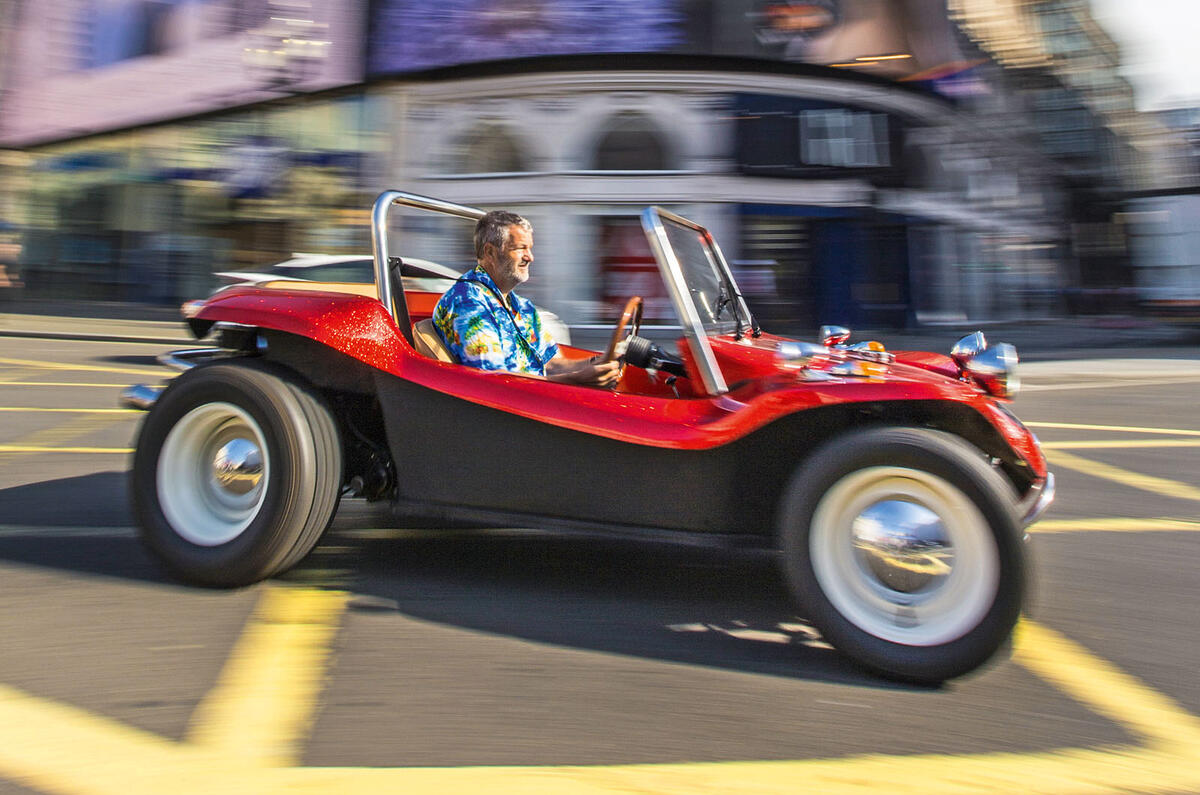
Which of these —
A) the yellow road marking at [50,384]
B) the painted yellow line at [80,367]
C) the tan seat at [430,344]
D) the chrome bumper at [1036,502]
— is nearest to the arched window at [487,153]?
the painted yellow line at [80,367]

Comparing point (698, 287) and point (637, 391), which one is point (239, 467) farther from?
point (698, 287)

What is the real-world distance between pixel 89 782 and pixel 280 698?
471 mm

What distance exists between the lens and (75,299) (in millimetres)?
20406

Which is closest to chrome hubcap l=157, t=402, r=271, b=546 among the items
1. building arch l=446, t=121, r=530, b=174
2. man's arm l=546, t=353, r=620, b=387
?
man's arm l=546, t=353, r=620, b=387

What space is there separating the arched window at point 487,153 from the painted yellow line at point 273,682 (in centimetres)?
1568

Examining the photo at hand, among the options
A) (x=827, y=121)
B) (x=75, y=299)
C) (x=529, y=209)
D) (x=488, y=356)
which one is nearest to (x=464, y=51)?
(x=529, y=209)

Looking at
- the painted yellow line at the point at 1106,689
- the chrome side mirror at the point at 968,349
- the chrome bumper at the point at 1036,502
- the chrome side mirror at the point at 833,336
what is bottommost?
the painted yellow line at the point at 1106,689

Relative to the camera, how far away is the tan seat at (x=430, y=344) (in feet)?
10.3

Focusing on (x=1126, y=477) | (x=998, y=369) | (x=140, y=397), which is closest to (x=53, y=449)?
(x=140, y=397)

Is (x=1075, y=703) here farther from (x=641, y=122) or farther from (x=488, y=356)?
(x=641, y=122)

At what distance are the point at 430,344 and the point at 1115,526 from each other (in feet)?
9.70

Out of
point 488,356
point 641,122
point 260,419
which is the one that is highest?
point 641,122

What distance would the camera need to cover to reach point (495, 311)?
3139 mm

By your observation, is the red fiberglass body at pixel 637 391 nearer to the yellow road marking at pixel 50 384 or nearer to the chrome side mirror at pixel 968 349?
the chrome side mirror at pixel 968 349
